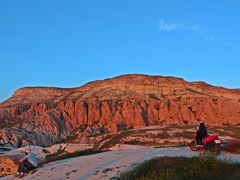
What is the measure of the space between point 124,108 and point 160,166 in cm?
7530

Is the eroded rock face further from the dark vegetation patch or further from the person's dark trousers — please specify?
the dark vegetation patch

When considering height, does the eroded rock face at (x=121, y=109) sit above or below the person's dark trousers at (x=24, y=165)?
above

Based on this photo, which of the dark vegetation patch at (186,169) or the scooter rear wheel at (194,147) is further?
the scooter rear wheel at (194,147)

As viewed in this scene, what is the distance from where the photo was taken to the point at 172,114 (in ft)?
286

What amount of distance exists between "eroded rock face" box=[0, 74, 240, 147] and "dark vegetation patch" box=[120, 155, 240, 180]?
65.7 metres

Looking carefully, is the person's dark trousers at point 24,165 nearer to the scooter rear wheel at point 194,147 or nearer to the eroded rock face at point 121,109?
the scooter rear wheel at point 194,147

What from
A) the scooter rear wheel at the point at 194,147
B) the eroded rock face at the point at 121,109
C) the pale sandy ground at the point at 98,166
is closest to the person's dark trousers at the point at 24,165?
the pale sandy ground at the point at 98,166

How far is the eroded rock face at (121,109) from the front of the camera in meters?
84.1

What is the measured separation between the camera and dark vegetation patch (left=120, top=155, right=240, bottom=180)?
1216cm

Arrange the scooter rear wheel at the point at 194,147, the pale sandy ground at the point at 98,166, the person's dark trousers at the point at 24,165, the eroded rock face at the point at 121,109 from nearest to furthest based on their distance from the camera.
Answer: the pale sandy ground at the point at 98,166
the scooter rear wheel at the point at 194,147
the person's dark trousers at the point at 24,165
the eroded rock face at the point at 121,109

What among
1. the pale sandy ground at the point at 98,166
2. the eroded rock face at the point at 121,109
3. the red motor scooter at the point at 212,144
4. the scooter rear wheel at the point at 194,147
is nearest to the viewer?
the pale sandy ground at the point at 98,166

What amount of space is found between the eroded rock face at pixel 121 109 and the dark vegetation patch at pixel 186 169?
6574 centimetres

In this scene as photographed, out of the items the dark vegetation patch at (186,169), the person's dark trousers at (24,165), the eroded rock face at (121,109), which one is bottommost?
the dark vegetation patch at (186,169)

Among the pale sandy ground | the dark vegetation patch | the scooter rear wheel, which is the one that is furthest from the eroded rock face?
the dark vegetation patch
